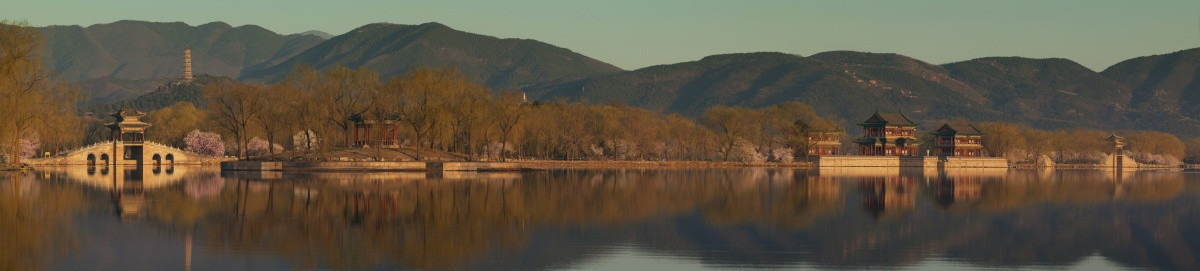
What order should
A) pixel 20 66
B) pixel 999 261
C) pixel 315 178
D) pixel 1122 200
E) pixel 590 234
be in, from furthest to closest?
pixel 315 178, pixel 20 66, pixel 1122 200, pixel 590 234, pixel 999 261

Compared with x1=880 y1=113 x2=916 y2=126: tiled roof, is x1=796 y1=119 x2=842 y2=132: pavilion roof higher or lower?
lower

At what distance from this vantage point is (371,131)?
103188mm

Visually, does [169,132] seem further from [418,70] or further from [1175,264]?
[1175,264]

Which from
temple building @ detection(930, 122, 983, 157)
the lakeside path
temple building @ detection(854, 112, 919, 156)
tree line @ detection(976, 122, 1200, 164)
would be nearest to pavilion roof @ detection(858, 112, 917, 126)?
temple building @ detection(854, 112, 919, 156)

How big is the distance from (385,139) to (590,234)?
67.4 metres

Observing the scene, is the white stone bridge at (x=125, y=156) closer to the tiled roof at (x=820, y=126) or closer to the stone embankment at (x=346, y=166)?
the stone embankment at (x=346, y=166)

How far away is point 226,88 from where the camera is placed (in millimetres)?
104750

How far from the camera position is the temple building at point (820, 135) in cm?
15012

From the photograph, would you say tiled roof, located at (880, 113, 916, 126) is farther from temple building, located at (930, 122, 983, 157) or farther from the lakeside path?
the lakeside path

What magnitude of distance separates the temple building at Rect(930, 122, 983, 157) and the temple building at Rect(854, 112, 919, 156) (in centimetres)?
461

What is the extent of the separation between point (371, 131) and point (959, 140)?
8315cm

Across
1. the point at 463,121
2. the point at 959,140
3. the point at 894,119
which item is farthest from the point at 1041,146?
the point at 463,121

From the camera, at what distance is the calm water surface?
31859 millimetres

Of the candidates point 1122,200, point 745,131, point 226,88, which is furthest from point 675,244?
point 745,131
